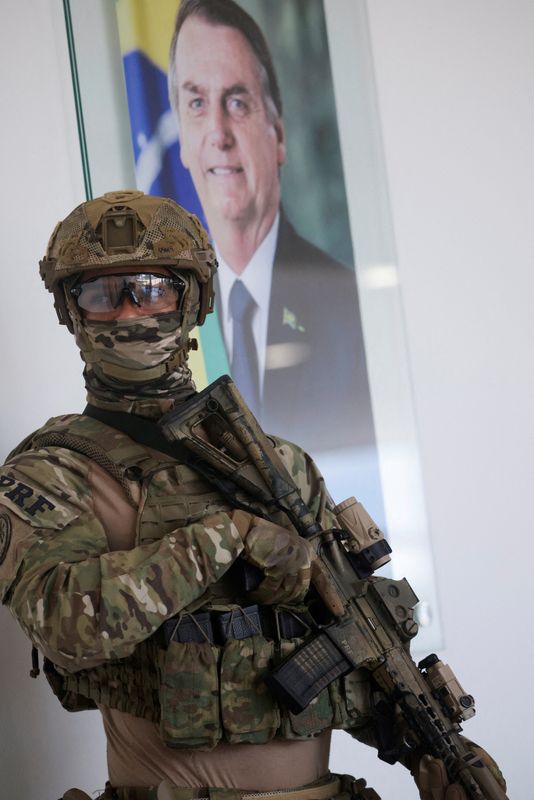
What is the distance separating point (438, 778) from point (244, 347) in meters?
1.58

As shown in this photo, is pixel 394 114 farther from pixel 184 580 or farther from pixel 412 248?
pixel 184 580

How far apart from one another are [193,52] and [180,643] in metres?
1.89

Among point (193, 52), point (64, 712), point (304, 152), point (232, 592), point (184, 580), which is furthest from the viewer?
point (304, 152)

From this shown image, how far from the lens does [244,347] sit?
3250 mm

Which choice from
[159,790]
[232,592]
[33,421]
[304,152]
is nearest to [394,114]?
[304,152]

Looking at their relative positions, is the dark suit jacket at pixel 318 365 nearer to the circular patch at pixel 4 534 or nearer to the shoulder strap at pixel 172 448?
the shoulder strap at pixel 172 448

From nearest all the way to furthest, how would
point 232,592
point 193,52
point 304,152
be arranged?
1. point 232,592
2. point 193,52
3. point 304,152

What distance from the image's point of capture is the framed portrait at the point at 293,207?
3086mm

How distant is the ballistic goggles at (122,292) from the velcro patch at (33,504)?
14.2 inches

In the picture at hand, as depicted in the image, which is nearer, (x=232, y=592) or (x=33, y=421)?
(x=232, y=592)

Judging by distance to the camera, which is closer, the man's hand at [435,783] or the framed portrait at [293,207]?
the man's hand at [435,783]

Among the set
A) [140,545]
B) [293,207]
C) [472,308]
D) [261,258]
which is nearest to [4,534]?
[140,545]

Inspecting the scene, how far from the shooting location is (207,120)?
3.14 metres

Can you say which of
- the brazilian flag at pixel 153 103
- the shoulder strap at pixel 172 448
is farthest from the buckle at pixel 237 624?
the brazilian flag at pixel 153 103
